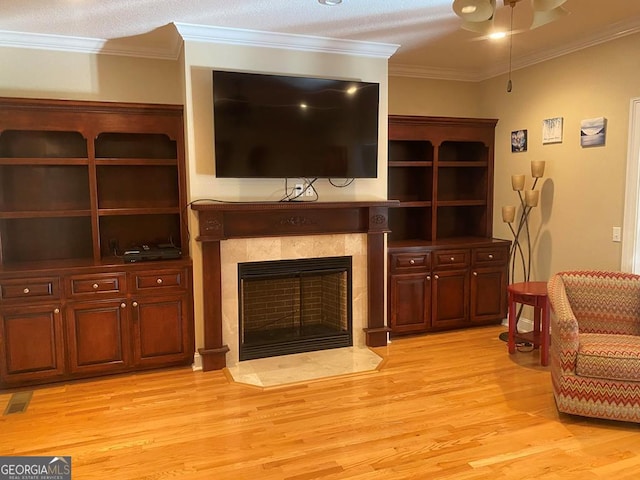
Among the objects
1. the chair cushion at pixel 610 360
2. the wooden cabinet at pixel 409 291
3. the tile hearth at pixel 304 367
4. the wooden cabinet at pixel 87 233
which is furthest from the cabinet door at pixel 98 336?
the chair cushion at pixel 610 360

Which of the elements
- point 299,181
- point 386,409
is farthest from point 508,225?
point 386,409

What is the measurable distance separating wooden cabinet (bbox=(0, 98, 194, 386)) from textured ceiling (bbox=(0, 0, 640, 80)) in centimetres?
56

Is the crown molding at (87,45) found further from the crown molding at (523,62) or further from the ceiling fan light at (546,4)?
the ceiling fan light at (546,4)

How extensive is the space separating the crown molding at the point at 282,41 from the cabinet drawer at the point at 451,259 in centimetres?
189

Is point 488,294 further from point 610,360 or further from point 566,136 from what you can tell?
point 610,360

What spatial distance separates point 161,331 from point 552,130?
3.81m

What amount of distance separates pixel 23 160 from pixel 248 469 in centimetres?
290

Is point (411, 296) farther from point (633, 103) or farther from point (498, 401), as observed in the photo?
point (633, 103)

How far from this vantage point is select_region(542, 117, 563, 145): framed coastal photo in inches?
174

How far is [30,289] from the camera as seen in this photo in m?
3.58

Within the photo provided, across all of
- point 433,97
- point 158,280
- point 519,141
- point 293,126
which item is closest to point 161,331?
point 158,280

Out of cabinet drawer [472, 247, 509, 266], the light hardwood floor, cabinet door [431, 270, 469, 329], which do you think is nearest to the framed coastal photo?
cabinet drawer [472, 247, 509, 266]

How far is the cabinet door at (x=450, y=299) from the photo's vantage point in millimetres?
4773

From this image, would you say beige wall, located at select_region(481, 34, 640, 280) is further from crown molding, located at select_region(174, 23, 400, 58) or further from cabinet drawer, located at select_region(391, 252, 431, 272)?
crown molding, located at select_region(174, 23, 400, 58)
